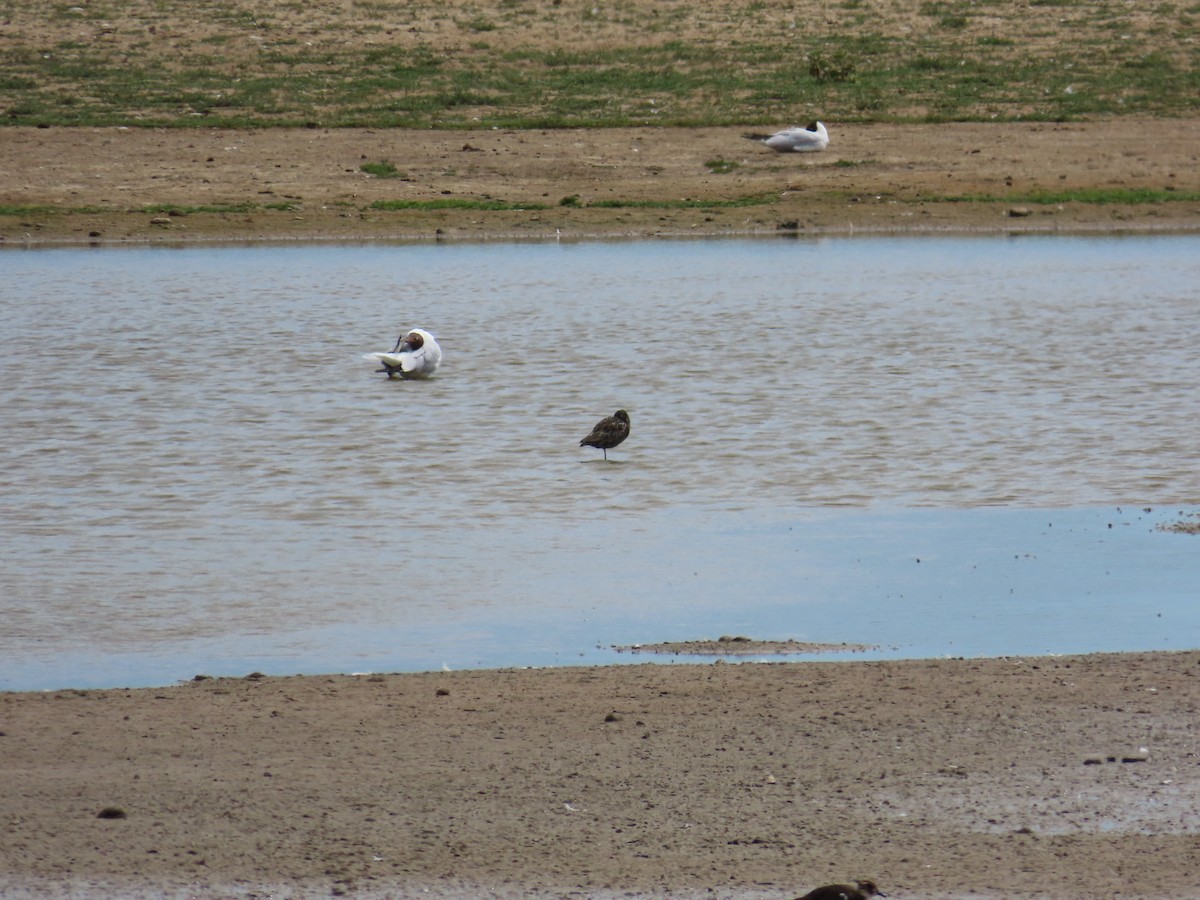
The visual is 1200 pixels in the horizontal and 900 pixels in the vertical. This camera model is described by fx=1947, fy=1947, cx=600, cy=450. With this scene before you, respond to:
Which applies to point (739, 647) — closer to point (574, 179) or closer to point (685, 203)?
point (685, 203)

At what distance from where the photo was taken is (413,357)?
15.0 m

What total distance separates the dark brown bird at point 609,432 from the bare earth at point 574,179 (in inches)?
441

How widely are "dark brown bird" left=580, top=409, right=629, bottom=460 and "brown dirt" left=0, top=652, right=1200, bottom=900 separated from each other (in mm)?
4686

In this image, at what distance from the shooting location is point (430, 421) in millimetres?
13445

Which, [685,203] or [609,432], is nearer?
[609,432]

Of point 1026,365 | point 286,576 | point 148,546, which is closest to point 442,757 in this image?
point 286,576

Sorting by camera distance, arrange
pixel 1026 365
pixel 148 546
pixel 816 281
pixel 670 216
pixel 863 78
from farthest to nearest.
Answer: pixel 863 78 → pixel 670 216 → pixel 816 281 → pixel 1026 365 → pixel 148 546

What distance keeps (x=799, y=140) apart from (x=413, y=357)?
1113 cm

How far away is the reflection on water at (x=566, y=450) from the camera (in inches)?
321

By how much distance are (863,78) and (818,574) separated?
20692 millimetres

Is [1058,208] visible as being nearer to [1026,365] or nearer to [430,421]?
[1026,365]

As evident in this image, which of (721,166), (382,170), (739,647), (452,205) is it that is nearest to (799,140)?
(721,166)

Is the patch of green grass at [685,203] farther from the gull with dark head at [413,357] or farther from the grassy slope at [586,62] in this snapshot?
the gull with dark head at [413,357]

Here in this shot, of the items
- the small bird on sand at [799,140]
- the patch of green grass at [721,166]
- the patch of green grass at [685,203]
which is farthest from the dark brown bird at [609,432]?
the small bird on sand at [799,140]
